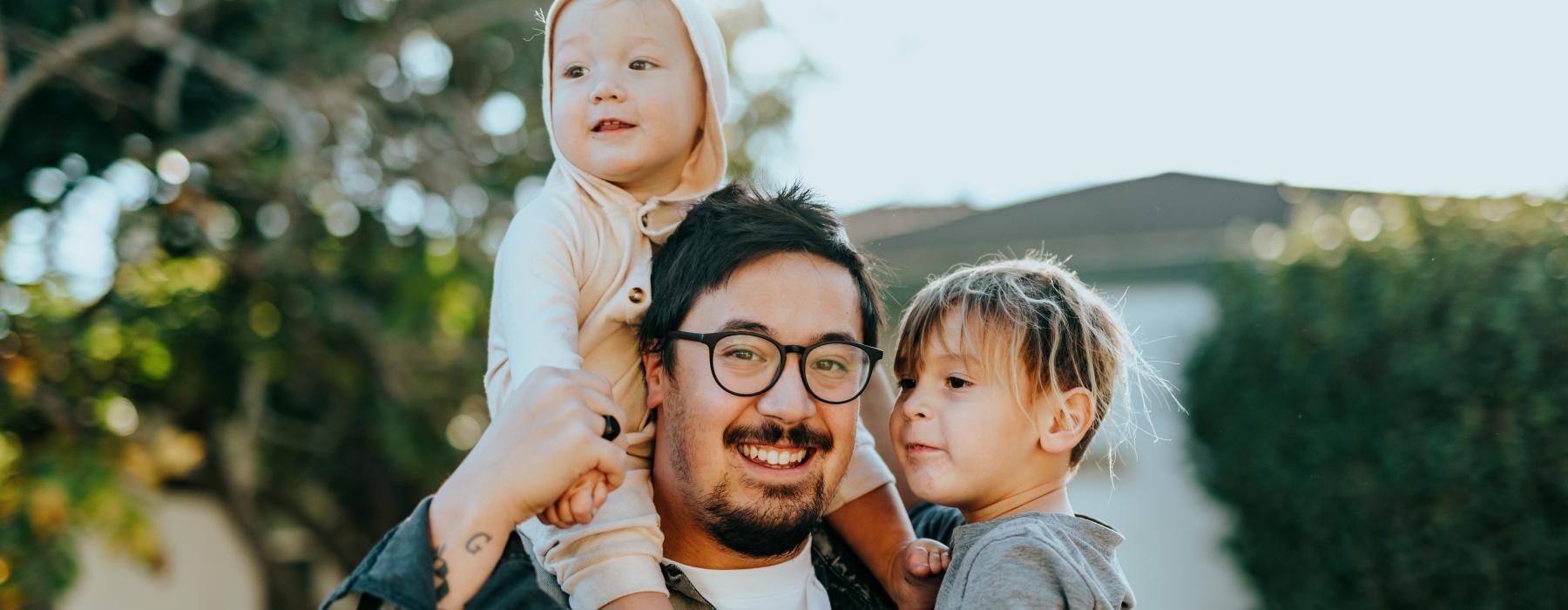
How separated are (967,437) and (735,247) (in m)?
0.58

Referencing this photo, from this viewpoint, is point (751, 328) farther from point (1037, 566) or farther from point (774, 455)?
point (1037, 566)

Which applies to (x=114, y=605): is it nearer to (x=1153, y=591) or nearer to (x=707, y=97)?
(x=1153, y=591)

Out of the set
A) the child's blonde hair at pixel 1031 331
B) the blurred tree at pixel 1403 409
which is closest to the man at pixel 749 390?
the child's blonde hair at pixel 1031 331

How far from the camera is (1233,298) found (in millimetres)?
9047

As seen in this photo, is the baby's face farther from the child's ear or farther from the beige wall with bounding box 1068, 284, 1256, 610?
the beige wall with bounding box 1068, 284, 1256, 610

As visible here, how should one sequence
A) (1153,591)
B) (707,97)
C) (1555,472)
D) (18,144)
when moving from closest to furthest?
(707,97) → (1555,472) → (18,144) → (1153,591)

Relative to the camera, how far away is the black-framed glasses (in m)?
2.44

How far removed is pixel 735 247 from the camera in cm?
254

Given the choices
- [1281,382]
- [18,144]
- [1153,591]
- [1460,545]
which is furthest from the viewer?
[1153,591]

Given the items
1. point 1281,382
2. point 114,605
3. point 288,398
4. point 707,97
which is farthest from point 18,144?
point 1281,382

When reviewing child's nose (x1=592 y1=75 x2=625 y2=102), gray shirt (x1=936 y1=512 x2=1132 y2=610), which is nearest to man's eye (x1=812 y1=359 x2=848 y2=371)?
gray shirt (x1=936 y1=512 x2=1132 y2=610)

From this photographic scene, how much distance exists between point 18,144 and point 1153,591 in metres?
8.11

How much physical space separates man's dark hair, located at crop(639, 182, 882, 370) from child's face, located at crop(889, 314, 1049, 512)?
26cm

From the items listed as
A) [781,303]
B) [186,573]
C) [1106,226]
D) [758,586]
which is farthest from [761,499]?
[1106,226]
